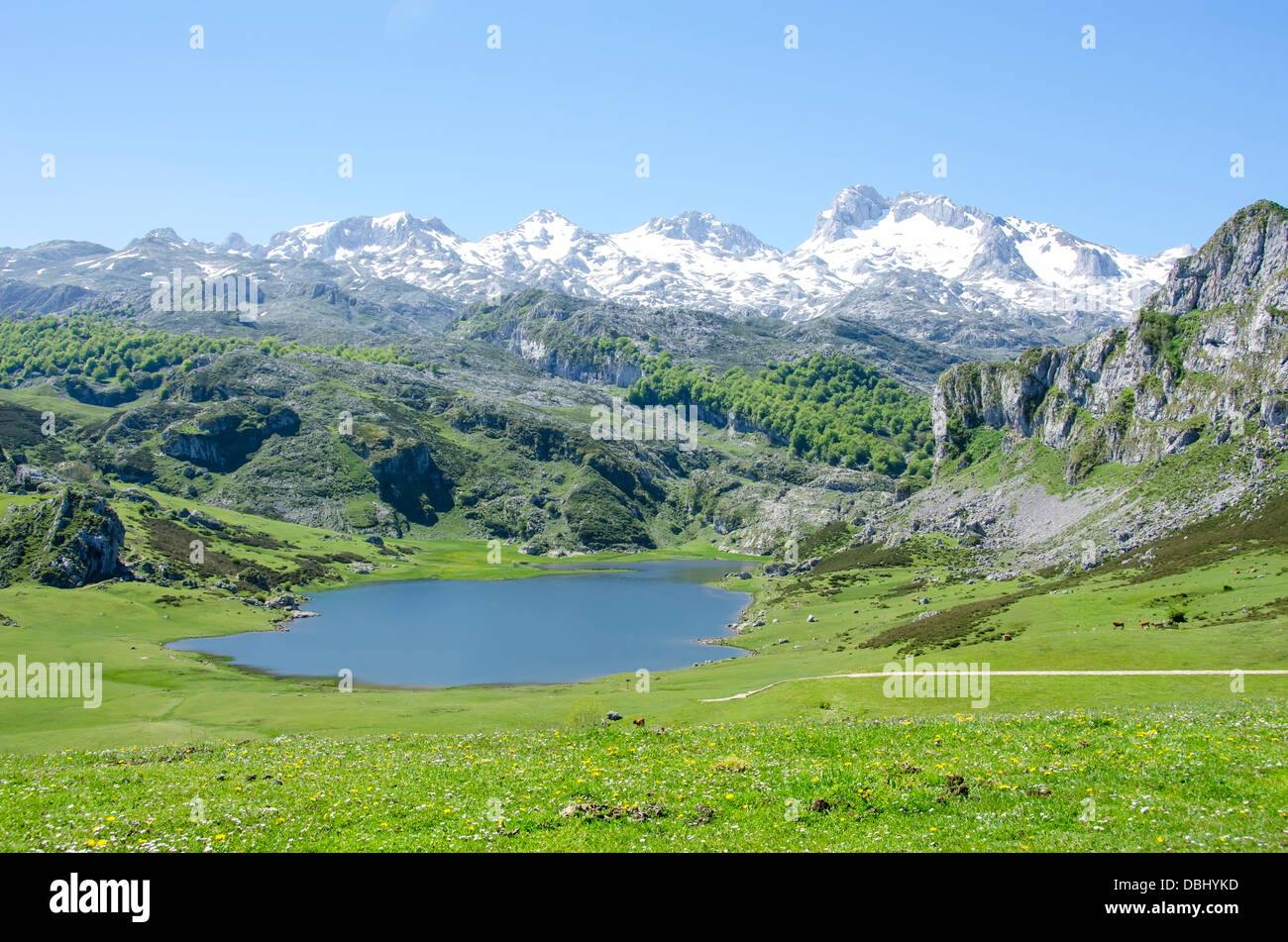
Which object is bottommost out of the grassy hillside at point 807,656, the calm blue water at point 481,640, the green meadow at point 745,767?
the calm blue water at point 481,640

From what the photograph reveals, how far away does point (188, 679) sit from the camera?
9575 cm

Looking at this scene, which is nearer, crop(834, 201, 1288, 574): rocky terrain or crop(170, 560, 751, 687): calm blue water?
crop(170, 560, 751, 687): calm blue water

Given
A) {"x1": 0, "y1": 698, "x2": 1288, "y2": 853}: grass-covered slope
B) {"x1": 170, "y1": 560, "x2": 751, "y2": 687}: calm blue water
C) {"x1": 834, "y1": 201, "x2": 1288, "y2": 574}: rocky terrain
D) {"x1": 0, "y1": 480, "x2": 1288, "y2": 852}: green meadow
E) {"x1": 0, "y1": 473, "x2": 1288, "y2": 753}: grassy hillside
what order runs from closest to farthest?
{"x1": 0, "y1": 698, "x2": 1288, "y2": 853}: grass-covered slope < {"x1": 0, "y1": 480, "x2": 1288, "y2": 852}: green meadow < {"x1": 0, "y1": 473, "x2": 1288, "y2": 753}: grassy hillside < {"x1": 170, "y1": 560, "x2": 751, "y2": 687}: calm blue water < {"x1": 834, "y1": 201, "x2": 1288, "y2": 574}: rocky terrain

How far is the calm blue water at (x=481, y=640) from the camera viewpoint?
4616 inches

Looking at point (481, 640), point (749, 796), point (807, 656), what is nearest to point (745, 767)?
point (749, 796)

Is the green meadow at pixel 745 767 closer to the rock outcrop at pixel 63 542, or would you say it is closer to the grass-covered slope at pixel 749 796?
the grass-covered slope at pixel 749 796

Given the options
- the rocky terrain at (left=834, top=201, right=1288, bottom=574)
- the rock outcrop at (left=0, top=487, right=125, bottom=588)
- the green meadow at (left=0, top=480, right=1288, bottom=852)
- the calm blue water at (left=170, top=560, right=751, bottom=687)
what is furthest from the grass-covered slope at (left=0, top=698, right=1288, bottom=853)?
the rock outcrop at (left=0, top=487, right=125, bottom=588)

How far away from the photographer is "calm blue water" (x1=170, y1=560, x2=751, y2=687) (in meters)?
117

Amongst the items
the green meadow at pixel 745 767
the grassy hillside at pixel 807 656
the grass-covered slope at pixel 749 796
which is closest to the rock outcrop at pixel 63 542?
the grassy hillside at pixel 807 656

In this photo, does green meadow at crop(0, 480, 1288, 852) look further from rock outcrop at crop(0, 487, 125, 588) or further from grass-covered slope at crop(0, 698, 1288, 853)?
rock outcrop at crop(0, 487, 125, 588)

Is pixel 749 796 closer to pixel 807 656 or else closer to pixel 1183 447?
pixel 807 656
